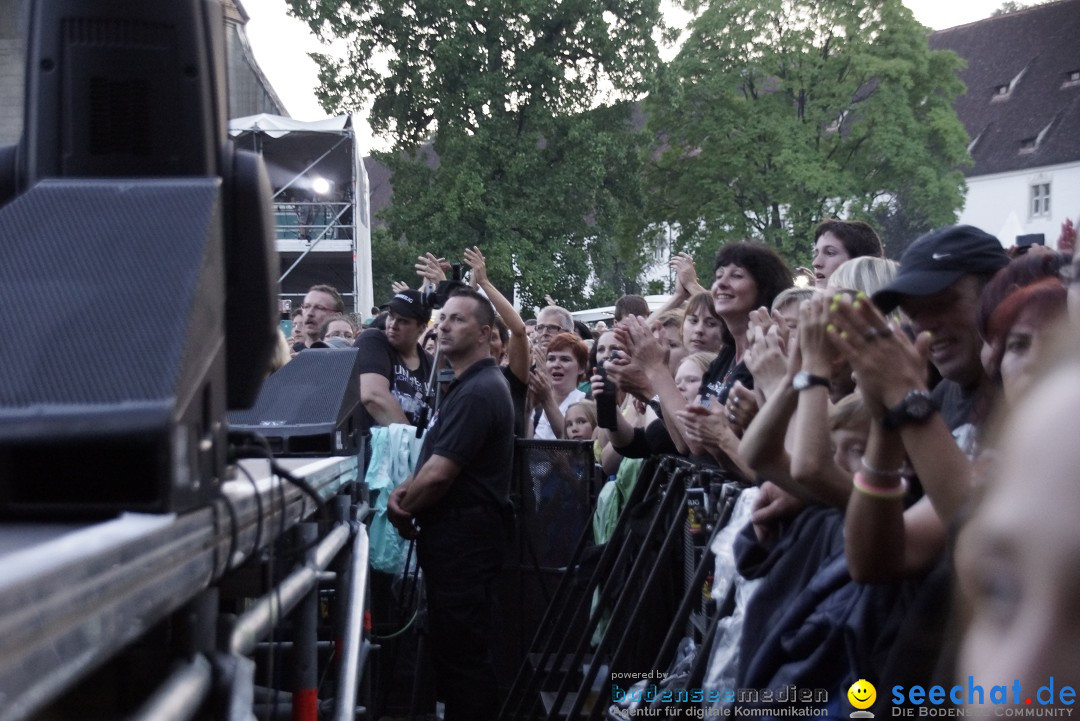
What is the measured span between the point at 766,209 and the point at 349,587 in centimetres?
3164

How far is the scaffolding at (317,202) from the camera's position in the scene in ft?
57.8

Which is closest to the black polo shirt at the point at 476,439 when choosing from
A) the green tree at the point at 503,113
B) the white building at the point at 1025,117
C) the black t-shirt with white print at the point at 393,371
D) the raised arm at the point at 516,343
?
the raised arm at the point at 516,343

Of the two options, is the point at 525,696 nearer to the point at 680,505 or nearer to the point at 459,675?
the point at 459,675

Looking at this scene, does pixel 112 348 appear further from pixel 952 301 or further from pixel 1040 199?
pixel 1040 199

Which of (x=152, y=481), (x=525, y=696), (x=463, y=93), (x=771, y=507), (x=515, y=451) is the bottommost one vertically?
(x=525, y=696)

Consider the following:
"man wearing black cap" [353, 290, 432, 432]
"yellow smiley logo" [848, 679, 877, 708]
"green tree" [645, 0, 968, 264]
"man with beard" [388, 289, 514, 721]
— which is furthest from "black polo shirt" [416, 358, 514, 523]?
"green tree" [645, 0, 968, 264]

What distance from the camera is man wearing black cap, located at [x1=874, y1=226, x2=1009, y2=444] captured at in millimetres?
2965

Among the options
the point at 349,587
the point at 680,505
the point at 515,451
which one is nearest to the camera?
the point at 349,587

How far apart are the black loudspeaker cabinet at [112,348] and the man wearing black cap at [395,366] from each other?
5.07m

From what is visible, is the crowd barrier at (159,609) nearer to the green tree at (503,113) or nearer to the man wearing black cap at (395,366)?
the man wearing black cap at (395,366)

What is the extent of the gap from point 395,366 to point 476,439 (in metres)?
1.91

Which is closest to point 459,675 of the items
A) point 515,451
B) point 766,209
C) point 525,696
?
point 525,696

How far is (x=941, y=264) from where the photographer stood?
3.01 metres

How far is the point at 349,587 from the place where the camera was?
3.55 meters
